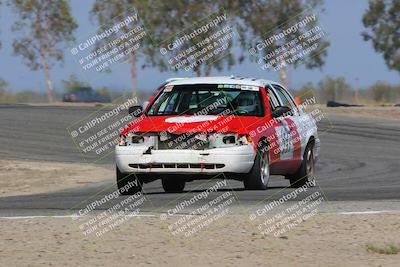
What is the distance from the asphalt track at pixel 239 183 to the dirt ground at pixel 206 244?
1589 millimetres

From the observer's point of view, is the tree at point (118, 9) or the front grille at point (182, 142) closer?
the front grille at point (182, 142)

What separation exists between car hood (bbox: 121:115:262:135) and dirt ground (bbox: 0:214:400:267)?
2.56 meters

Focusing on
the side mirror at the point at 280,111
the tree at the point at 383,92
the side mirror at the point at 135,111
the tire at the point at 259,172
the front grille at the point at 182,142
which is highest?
the side mirror at the point at 135,111

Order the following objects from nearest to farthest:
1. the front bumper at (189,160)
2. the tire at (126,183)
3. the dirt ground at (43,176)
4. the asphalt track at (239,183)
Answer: the asphalt track at (239,183), the front bumper at (189,160), the tire at (126,183), the dirt ground at (43,176)

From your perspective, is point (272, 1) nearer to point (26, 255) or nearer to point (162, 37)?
point (162, 37)

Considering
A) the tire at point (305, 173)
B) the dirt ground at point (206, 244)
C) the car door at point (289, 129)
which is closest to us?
the dirt ground at point (206, 244)

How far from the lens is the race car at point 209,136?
14.6 m

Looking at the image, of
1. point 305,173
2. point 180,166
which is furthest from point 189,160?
point 305,173

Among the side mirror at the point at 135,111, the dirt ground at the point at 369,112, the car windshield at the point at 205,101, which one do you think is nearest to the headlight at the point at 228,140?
the car windshield at the point at 205,101

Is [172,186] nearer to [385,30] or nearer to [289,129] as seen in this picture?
[289,129]

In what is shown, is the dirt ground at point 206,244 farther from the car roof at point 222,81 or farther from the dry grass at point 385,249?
the car roof at point 222,81

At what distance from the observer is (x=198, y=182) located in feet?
64.3

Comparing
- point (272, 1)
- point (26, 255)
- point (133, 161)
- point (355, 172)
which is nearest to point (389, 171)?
point (355, 172)

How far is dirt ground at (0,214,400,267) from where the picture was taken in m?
9.31
